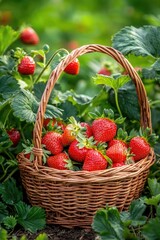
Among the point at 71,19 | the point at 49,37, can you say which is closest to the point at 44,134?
the point at 49,37

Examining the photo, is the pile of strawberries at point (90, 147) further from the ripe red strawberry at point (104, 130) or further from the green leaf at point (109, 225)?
the green leaf at point (109, 225)

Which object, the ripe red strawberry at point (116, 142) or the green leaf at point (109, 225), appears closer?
the green leaf at point (109, 225)

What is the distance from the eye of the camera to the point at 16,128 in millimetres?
2488

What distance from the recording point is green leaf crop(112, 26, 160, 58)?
2488 millimetres

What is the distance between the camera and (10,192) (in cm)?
236

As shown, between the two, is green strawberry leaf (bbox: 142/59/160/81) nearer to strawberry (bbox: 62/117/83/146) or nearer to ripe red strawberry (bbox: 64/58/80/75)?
ripe red strawberry (bbox: 64/58/80/75)

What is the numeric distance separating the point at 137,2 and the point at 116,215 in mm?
4439

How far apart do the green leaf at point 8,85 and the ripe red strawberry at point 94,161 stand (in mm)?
447

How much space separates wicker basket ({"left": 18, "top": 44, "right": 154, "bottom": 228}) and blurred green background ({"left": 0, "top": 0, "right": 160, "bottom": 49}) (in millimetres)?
2560

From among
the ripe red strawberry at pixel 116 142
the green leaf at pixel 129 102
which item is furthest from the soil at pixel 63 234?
the green leaf at pixel 129 102

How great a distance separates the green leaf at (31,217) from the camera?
7.29ft

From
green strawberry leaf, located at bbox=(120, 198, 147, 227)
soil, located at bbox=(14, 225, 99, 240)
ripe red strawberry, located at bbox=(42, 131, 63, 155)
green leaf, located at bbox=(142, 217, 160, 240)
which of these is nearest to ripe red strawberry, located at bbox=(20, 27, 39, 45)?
ripe red strawberry, located at bbox=(42, 131, 63, 155)

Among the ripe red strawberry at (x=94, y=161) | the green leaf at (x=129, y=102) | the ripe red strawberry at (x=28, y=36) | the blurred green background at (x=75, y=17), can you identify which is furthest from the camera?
the blurred green background at (x=75, y=17)

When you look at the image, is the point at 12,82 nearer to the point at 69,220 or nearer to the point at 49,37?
the point at 69,220
